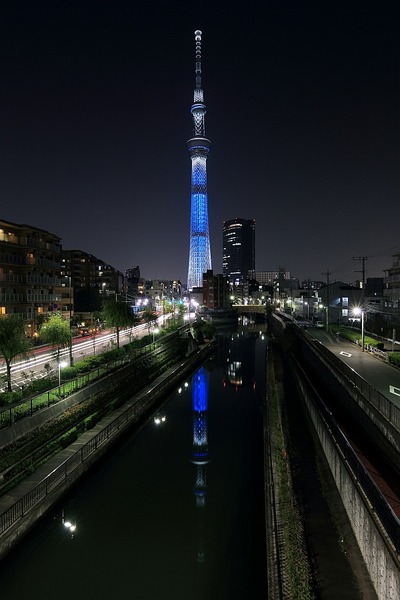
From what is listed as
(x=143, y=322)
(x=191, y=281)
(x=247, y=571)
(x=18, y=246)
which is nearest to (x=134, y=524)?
(x=247, y=571)

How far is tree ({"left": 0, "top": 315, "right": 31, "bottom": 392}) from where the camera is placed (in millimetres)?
16141

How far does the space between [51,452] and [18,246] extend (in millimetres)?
22284

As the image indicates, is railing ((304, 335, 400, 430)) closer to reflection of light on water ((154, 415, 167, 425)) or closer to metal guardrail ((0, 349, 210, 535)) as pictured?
reflection of light on water ((154, 415, 167, 425))

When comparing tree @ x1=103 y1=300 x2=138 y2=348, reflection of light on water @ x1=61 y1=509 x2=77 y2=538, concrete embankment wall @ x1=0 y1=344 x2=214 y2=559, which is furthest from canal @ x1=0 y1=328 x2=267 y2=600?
tree @ x1=103 y1=300 x2=138 y2=348

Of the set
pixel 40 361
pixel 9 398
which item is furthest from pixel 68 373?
pixel 40 361

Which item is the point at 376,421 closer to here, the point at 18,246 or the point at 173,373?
the point at 173,373

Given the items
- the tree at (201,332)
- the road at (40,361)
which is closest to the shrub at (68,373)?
the road at (40,361)

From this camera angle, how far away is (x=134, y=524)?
11078mm

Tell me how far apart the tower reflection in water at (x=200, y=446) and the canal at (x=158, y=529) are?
49 millimetres

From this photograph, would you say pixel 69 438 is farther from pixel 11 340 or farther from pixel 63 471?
pixel 11 340

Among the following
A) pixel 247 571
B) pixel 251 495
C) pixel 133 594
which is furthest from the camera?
pixel 251 495

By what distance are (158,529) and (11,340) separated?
10.1 metres

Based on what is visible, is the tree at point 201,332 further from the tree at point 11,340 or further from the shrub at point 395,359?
the tree at point 11,340

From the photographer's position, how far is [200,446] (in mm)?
17297
